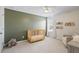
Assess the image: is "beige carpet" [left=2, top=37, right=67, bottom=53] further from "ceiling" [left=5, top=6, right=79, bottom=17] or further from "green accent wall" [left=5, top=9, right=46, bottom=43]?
"ceiling" [left=5, top=6, right=79, bottom=17]

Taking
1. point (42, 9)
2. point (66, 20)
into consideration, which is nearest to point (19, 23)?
point (42, 9)

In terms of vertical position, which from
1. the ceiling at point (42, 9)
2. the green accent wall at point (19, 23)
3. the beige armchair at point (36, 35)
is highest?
the ceiling at point (42, 9)

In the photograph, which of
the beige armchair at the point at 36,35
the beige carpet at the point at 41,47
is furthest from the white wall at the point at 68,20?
→ the beige armchair at the point at 36,35

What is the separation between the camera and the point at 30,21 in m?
1.92

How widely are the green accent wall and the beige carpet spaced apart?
0.20 meters

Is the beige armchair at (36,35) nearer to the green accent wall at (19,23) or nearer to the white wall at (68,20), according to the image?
the green accent wall at (19,23)

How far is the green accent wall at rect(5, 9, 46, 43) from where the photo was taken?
1709mm

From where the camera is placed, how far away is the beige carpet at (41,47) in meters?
1.76

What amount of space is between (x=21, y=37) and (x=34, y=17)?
0.55 metres

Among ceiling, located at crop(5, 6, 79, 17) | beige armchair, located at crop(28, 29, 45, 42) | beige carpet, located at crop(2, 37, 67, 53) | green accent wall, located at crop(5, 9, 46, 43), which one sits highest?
ceiling, located at crop(5, 6, 79, 17)

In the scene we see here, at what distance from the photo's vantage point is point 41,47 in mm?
1883

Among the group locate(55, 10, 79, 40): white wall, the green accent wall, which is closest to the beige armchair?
the green accent wall

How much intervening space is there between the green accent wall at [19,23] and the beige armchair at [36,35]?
0.09 metres
